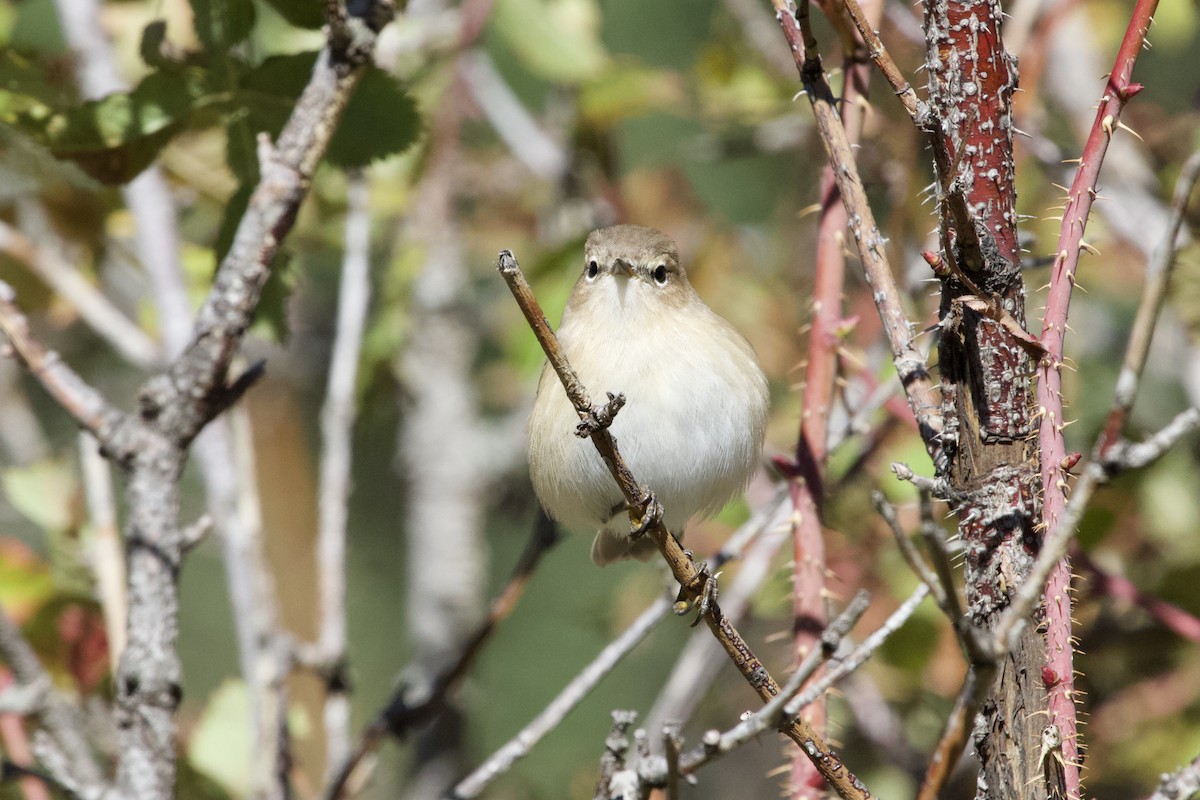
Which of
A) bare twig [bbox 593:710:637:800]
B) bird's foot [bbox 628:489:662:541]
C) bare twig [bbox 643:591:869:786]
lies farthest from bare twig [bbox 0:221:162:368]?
bare twig [bbox 643:591:869:786]

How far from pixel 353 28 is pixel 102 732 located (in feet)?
6.16

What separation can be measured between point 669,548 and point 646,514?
0.06m

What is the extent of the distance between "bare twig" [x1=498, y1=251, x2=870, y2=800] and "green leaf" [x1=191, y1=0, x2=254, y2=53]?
861 millimetres

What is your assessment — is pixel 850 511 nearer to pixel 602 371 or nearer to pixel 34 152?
pixel 602 371

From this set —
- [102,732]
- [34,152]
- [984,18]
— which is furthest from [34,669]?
[984,18]

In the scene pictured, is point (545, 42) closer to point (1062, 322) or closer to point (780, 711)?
point (1062, 322)

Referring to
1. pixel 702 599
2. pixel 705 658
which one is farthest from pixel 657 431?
pixel 702 599

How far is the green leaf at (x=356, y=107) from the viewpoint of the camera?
2.04 meters

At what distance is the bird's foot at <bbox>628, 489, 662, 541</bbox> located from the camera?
64.6 inches

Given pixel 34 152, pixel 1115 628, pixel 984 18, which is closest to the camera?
pixel 984 18

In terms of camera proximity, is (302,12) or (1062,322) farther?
(302,12)

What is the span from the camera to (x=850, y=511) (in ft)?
10.7

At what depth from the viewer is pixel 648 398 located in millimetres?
2619

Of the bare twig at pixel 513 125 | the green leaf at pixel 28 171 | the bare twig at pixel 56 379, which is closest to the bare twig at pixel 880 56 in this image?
the bare twig at pixel 56 379
